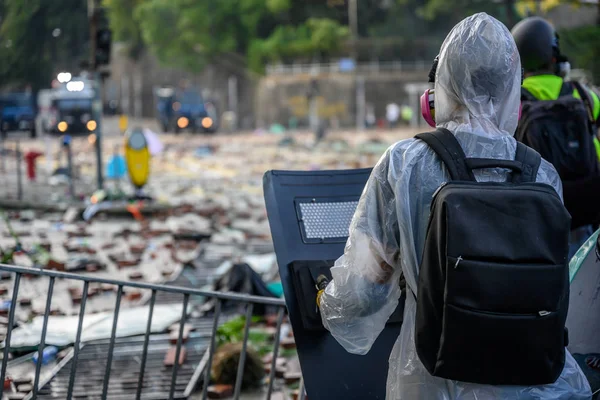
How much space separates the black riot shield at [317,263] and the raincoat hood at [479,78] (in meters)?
0.69

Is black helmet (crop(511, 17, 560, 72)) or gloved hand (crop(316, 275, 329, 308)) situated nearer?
gloved hand (crop(316, 275, 329, 308))

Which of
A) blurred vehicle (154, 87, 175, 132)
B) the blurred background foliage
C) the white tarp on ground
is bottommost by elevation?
blurred vehicle (154, 87, 175, 132)

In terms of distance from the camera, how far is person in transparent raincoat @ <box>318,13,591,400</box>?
241 cm

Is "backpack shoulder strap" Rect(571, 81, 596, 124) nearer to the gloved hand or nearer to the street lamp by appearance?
the gloved hand

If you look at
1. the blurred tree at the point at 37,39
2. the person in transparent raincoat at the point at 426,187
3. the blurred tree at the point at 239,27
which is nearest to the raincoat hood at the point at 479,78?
the person in transparent raincoat at the point at 426,187

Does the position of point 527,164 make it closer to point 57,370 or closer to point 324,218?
point 324,218

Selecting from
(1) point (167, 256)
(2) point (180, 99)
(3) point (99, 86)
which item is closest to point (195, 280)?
(1) point (167, 256)

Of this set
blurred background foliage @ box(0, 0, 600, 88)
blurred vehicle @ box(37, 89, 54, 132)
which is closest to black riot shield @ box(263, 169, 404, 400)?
blurred vehicle @ box(37, 89, 54, 132)

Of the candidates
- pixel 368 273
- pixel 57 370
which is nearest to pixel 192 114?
pixel 57 370

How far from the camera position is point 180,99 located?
4425 cm

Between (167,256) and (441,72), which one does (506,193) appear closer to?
(441,72)

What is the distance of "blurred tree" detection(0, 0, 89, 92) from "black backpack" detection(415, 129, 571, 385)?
8.41 m

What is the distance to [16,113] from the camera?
1942 centimetres

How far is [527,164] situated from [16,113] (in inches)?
717
